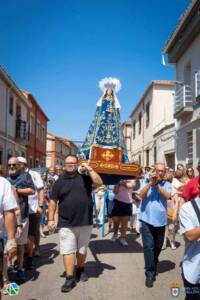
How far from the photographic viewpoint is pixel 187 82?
1566 centimetres

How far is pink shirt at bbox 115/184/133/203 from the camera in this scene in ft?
26.5

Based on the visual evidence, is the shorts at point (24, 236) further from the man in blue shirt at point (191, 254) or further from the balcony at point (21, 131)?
the balcony at point (21, 131)

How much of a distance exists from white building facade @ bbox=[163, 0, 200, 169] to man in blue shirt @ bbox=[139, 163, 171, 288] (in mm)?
8412

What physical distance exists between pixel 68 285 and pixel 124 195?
141 inches

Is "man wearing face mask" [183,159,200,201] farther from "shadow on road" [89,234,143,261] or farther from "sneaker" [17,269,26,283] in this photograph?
"shadow on road" [89,234,143,261]

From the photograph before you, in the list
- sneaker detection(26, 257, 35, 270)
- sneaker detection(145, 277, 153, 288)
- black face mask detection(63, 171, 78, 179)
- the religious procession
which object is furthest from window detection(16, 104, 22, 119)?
sneaker detection(145, 277, 153, 288)

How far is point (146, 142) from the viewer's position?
81.6ft

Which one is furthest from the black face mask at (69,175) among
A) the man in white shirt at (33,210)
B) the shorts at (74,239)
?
the man in white shirt at (33,210)

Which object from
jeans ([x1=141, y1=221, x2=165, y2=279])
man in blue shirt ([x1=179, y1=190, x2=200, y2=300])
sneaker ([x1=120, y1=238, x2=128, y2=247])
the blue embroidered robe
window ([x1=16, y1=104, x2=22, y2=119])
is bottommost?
sneaker ([x1=120, y1=238, x2=128, y2=247])

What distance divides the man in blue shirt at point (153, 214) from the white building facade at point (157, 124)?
40.1 feet

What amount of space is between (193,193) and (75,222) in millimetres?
2275

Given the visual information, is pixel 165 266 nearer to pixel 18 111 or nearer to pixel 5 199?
pixel 5 199

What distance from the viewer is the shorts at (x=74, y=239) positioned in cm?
494

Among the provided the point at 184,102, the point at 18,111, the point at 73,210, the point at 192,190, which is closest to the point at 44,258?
the point at 73,210
